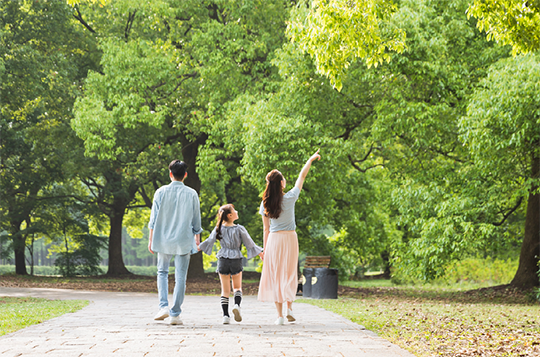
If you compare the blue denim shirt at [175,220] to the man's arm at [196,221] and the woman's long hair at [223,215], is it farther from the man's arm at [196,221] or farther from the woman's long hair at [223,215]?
the woman's long hair at [223,215]

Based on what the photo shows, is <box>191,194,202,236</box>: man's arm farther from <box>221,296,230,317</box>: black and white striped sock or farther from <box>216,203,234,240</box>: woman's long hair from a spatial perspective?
<box>221,296,230,317</box>: black and white striped sock

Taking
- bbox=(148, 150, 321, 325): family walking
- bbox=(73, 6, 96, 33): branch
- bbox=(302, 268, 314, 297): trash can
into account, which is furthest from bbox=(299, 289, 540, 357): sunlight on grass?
bbox=(73, 6, 96, 33): branch

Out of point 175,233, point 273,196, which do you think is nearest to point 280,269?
point 273,196

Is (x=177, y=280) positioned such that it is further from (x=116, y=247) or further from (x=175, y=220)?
(x=116, y=247)

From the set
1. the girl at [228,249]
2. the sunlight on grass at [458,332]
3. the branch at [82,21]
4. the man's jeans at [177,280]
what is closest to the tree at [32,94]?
the branch at [82,21]

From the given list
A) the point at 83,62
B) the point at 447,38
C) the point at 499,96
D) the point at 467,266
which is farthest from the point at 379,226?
the point at 83,62

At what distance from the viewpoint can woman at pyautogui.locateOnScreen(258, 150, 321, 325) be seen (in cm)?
693

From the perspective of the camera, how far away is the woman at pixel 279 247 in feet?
22.7

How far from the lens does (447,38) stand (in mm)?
14992

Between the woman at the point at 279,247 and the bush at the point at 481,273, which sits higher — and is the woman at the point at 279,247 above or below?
above

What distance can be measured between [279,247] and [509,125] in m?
7.66

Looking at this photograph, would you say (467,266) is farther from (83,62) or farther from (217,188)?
(83,62)

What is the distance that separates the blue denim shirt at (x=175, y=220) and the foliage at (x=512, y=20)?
5.36 m

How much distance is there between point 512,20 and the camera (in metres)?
8.57
